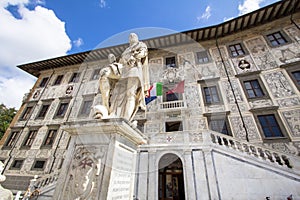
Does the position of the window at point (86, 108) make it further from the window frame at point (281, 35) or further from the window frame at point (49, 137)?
the window frame at point (281, 35)

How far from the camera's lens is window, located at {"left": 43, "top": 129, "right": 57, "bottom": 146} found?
1062 centimetres

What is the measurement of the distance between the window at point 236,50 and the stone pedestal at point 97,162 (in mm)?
11226

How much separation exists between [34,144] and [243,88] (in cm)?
1562

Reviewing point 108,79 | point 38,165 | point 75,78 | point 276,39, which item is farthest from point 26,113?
point 276,39

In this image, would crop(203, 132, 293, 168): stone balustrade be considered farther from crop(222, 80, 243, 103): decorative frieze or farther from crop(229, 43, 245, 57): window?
crop(229, 43, 245, 57): window

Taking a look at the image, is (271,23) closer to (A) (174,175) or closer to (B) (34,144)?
(A) (174,175)

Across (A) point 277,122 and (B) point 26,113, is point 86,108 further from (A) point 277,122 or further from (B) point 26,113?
(A) point 277,122

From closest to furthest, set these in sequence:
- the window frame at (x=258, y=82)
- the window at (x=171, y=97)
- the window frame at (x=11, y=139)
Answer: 1. the window frame at (x=258, y=82)
2. the window at (x=171, y=97)
3. the window frame at (x=11, y=139)

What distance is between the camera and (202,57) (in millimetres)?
11000

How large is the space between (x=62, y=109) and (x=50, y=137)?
8.12ft

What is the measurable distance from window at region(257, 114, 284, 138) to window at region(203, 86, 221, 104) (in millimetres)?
2424

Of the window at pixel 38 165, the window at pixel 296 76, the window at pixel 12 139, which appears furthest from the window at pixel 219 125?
the window at pixel 12 139

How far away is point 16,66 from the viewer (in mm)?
14539

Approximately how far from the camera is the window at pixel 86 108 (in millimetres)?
11344
